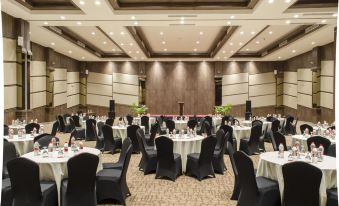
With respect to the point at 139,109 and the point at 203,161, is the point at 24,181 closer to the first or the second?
the point at 203,161

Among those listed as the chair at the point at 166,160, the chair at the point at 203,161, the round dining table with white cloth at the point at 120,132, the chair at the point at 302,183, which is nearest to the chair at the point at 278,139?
the chair at the point at 203,161

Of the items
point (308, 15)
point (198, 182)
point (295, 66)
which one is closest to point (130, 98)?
point (295, 66)

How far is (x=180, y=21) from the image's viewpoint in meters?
10.9

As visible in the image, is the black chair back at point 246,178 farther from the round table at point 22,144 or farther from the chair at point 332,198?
the round table at point 22,144

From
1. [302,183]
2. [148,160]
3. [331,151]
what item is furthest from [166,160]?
[302,183]

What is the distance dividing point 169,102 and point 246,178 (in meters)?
18.4

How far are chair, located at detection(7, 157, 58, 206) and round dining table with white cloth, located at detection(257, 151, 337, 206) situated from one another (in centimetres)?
292

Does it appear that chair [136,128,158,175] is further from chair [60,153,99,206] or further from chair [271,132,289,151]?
chair [60,153,99,206]

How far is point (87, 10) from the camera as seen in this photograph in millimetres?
9438

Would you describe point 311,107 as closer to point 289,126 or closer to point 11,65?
point 289,126

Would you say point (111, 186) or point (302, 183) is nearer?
point (302, 183)

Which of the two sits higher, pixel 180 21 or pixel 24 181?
pixel 180 21

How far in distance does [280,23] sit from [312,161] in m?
7.05

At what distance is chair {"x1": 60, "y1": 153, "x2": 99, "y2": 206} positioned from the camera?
4219 millimetres
